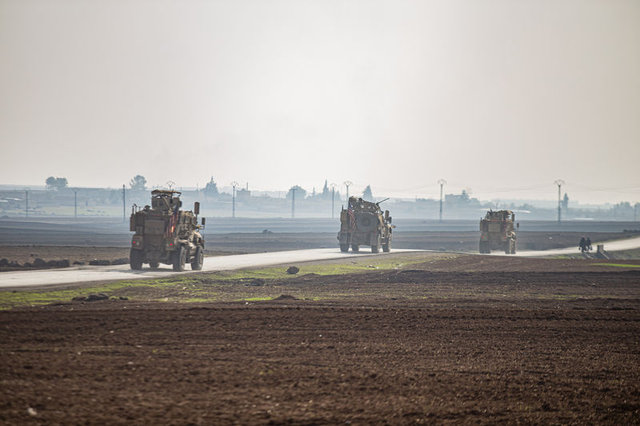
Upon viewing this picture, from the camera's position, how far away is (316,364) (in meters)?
14.3

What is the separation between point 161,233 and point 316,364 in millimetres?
22667

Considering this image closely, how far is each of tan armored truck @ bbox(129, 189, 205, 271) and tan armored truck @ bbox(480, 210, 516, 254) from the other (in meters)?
37.5

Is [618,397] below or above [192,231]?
below

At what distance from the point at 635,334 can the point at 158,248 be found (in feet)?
75.4

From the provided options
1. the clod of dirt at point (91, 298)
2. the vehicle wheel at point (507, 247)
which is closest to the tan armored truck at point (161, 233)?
the clod of dirt at point (91, 298)

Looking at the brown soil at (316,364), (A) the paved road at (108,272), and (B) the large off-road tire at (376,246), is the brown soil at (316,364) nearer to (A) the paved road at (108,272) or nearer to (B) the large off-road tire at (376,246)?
(A) the paved road at (108,272)

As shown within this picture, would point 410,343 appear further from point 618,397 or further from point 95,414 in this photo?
point 95,414

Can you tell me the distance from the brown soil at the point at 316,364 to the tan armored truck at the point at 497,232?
43913 millimetres

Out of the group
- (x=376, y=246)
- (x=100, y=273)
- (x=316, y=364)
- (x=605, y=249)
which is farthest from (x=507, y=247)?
(x=316, y=364)

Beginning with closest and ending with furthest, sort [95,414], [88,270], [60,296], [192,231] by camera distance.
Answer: [95,414], [60,296], [88,270], [192,231]

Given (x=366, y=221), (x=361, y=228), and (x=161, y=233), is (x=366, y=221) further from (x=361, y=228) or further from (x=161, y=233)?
(x=161, y=233)

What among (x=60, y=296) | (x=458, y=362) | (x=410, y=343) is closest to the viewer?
(x=458, y=362)

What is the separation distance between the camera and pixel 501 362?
1526 cm

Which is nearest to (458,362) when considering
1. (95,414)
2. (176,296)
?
(95,414)
